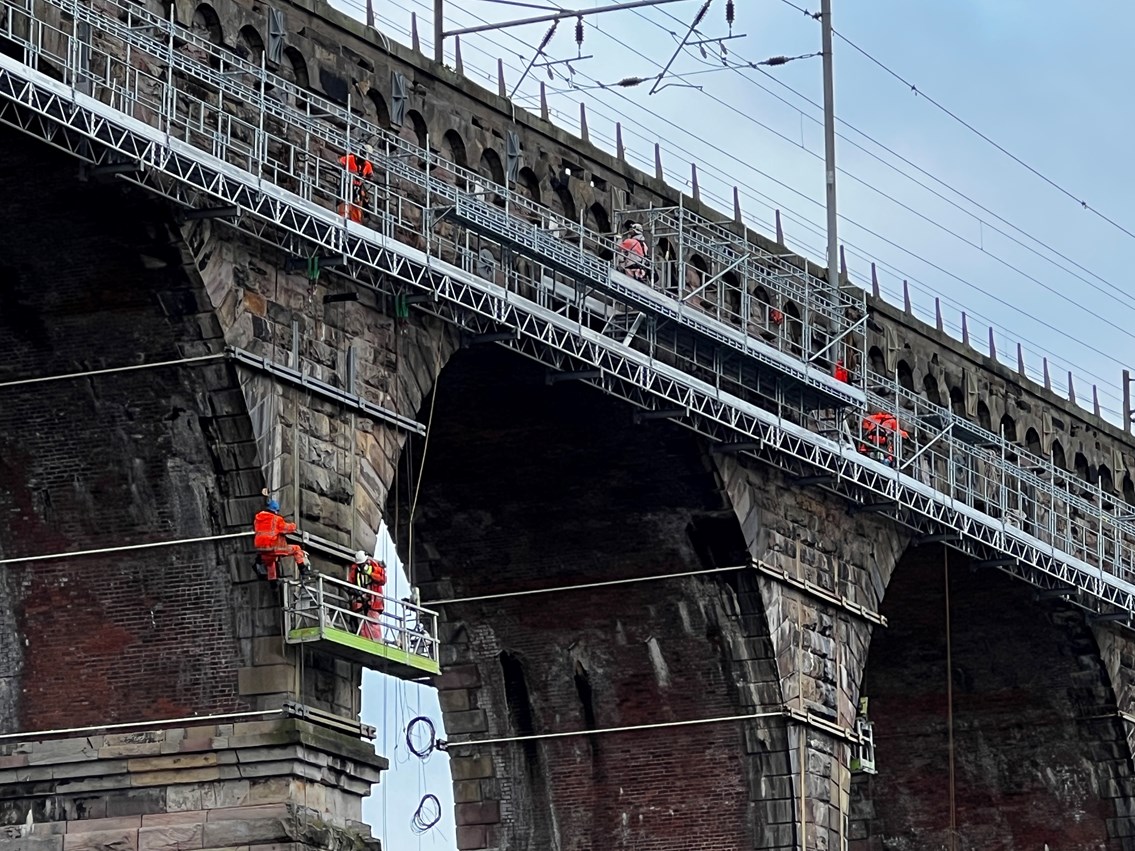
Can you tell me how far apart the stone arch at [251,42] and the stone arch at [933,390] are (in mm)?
16982

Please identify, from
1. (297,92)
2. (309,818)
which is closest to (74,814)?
(309,818)

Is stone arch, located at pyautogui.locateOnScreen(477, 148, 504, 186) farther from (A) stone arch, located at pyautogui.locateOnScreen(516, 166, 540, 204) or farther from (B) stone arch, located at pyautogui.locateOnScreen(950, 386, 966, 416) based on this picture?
(B) stone arch, located at pyautogui.locateOnScreen(950, 386, 966, 416)

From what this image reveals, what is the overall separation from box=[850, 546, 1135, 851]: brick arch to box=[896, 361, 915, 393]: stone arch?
3.46 metres

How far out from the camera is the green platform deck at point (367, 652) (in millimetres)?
30500

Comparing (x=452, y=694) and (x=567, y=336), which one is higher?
(x=567, y=336)

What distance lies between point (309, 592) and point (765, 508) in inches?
447

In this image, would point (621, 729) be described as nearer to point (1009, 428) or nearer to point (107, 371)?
point (1009, 428)

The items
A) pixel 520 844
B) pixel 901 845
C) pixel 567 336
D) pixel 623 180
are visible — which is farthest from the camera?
pixel 901 845

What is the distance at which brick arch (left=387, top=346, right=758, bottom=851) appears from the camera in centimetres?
3981

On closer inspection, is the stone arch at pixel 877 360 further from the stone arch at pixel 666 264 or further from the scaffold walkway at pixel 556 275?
the stone arch at pixel 666 264

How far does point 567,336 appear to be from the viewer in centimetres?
3550

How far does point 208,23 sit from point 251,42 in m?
0.72

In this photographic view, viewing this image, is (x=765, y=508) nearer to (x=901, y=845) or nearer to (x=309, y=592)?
(x=309, y=592)

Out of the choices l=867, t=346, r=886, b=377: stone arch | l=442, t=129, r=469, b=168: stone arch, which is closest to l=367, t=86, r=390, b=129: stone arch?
l=442, t=129, r=469, b=168: stone arch
